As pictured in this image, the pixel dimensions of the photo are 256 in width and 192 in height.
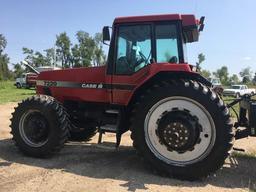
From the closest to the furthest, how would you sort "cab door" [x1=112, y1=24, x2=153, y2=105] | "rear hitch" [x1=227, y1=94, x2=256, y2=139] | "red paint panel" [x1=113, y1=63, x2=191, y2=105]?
"red paint panel" [x1=113, y1=63, x2=191, y2=105] → "rear hitch" [x1=227, y1=94, x2=256, y2=139] → "cab door" [x1=112, y1=24, x2=153, y2=105]

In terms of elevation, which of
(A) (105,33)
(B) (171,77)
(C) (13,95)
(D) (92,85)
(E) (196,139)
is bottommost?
(E) (196,139)

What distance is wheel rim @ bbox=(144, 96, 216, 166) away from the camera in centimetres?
659

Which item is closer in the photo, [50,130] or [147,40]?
[147,40]

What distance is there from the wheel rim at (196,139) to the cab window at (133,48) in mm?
1050

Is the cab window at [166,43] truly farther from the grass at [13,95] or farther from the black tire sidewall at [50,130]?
the grass at [13,95]

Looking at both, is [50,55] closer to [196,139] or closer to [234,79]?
[234,79]

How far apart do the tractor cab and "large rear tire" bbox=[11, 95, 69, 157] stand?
1416mm

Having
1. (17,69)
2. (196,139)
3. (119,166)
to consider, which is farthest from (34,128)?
(17,69)

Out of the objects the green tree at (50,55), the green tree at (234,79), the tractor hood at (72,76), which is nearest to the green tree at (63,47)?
the green tree at (50,55)

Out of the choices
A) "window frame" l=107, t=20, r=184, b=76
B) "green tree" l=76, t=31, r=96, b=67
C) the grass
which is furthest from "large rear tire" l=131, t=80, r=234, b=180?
"green tree" l=76, t=31, r=96, b=67

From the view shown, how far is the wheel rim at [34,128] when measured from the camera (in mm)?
7926

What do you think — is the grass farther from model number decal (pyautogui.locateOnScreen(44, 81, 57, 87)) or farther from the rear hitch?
the rear hitch

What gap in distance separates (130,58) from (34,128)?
2.49 meters

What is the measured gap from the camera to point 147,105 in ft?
22.6
